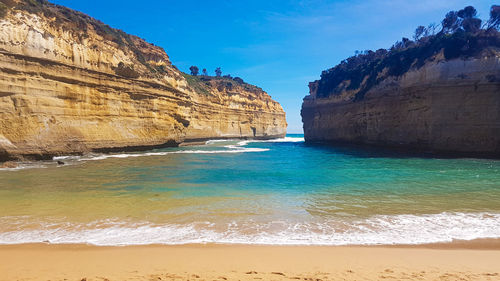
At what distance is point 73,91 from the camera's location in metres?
17.6

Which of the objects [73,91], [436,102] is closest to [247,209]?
[73,91]

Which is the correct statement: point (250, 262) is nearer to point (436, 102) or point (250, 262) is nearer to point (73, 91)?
point (73, 91)

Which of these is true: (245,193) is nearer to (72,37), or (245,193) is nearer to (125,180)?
(125,180)

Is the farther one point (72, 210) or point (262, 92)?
point (262, 92)

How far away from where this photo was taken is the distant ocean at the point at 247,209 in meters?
4.90

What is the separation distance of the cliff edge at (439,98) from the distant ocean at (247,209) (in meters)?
10.5

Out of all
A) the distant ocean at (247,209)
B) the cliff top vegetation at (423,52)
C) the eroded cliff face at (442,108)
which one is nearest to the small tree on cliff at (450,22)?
the cliff top vegetation at (423,52)

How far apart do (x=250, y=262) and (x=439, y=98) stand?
897 inches

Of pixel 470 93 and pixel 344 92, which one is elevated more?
pixel 344 92

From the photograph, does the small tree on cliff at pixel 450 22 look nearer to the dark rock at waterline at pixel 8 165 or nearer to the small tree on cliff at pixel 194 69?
the dark rock at waterline at pixel 8 165

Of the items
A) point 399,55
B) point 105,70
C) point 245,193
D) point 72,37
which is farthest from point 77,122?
point 399,55

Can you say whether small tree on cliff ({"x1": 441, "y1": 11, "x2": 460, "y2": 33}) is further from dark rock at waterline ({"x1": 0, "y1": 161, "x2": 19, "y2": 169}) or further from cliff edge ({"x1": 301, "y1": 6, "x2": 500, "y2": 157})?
dark rock at waterline ({"x1": 0, "y1": 161, "x2": 19, "y2": 169})

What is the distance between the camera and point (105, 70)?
2012 cm

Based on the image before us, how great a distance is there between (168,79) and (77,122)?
→ 39.7 feet
